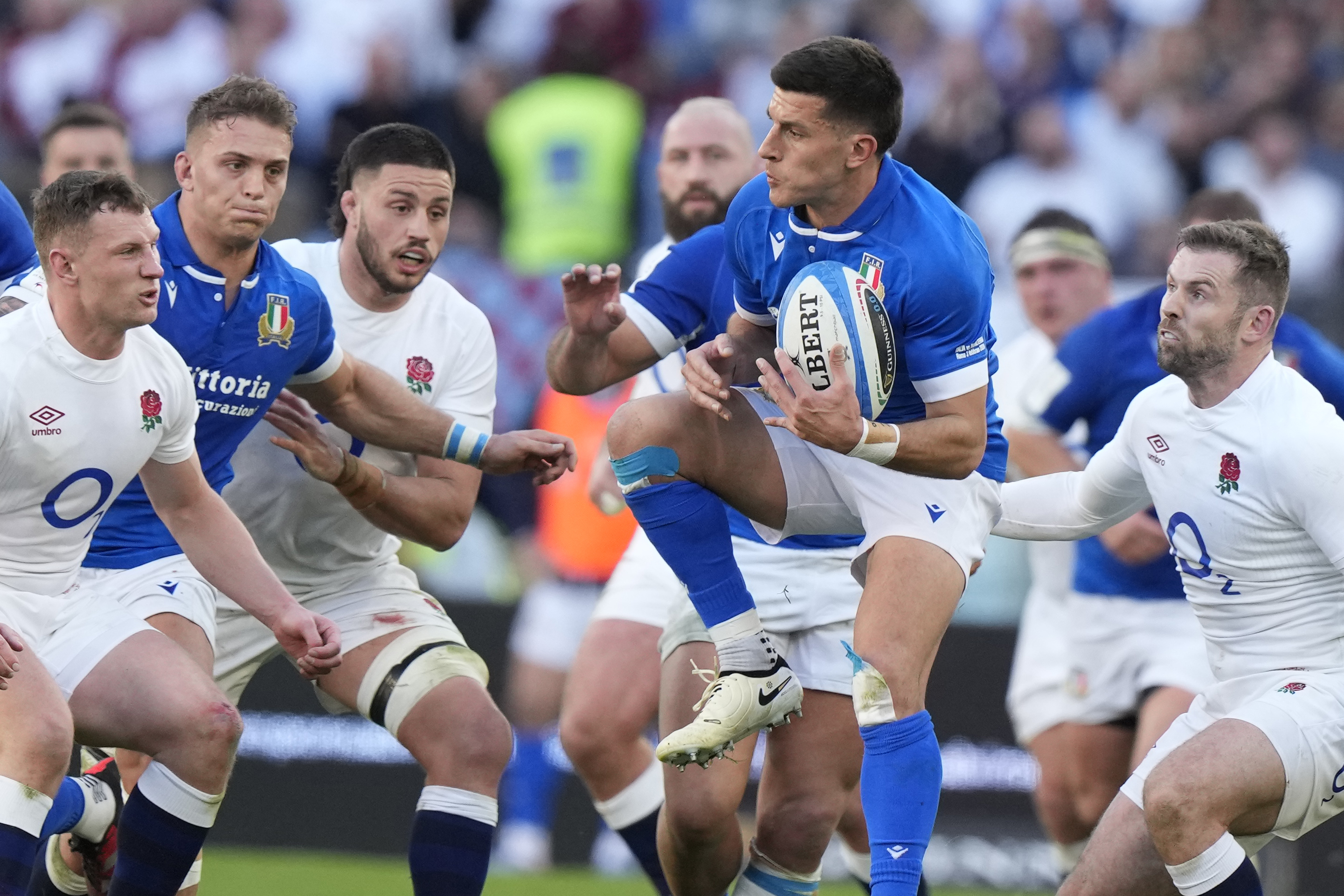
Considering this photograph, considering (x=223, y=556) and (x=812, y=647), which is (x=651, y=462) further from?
(x=223, y=556)

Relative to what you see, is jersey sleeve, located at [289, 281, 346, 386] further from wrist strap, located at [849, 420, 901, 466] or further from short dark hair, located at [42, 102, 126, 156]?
short dark hair, located at [42, 102, 126, 156]

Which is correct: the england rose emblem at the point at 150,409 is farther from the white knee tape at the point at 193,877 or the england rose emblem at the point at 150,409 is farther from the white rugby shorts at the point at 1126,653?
the white rugby shorts at the point at 1126,653

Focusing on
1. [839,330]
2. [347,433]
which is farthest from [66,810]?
[839,330]

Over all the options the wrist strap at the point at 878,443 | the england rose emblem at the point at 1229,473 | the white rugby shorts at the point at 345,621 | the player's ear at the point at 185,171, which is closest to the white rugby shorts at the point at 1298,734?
the england rose emblem at the point at 1229,473

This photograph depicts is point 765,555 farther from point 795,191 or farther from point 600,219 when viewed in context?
point 600,219

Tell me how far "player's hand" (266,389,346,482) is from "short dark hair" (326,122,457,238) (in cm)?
84

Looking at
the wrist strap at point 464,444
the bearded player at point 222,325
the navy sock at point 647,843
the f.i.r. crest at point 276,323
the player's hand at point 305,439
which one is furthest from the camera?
the navy sock at point 647,843

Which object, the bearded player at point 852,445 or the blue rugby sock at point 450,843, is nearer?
the bearded player at point 852,445

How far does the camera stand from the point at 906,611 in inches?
190

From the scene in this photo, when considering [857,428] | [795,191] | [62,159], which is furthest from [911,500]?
[62,159]

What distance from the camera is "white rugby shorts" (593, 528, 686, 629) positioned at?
676 cm

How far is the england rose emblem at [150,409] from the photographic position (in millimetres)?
5156

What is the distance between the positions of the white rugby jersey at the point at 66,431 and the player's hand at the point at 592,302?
118 cm

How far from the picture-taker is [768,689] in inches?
200
